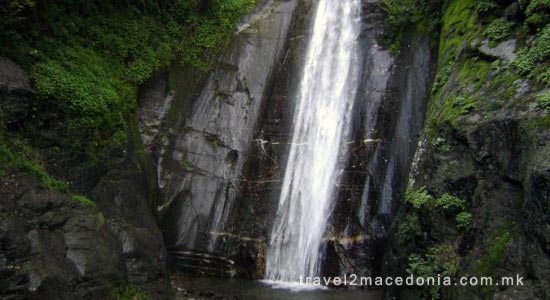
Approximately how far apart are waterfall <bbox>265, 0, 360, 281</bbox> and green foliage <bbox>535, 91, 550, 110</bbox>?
242 inches

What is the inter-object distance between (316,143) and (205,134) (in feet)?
11.1

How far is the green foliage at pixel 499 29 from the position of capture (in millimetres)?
9148

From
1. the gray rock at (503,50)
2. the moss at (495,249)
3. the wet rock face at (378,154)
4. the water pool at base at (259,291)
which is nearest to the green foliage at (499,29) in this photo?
the gray rock at (503,50)

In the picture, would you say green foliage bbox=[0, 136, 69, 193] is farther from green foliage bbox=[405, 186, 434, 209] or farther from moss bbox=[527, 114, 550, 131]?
moss bbox=[527, 114, 550, 131]

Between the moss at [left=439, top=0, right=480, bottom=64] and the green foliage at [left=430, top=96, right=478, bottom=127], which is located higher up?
the moss at [left=439, top=0, right=480, bottom=64]

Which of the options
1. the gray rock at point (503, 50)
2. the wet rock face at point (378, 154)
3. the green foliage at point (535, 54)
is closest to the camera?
the green foliage at point (535, 54)

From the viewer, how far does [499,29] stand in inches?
366

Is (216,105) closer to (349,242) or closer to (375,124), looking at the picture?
(375,124)

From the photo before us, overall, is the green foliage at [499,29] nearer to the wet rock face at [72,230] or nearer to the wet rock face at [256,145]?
the wet rock face at [256,145]

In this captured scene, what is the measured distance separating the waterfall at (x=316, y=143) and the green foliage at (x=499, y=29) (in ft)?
15.9

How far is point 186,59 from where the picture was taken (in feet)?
47.2

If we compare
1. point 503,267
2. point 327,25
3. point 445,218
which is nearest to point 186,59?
point 327,25

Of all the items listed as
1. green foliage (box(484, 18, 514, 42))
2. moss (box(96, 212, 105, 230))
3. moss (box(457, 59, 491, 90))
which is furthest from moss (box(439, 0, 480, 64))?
moss (box(96, 212, 105, 230))

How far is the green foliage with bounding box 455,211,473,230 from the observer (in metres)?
7.71
